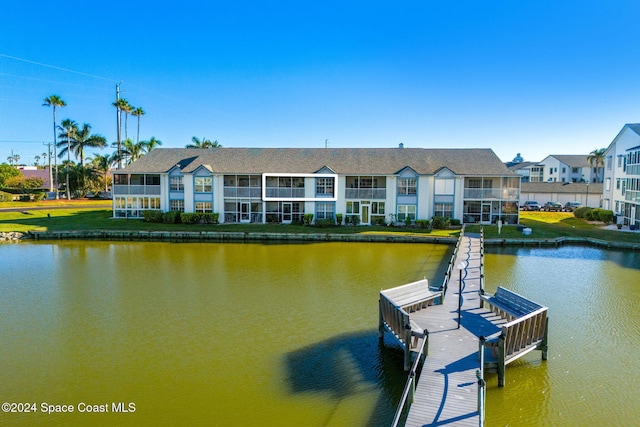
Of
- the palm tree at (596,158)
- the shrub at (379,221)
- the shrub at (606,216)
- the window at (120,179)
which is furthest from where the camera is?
the palm tree at (596,158)

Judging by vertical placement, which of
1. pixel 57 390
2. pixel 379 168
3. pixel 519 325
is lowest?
pixel 57 390

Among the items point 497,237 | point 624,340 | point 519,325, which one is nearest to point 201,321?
point 519,325

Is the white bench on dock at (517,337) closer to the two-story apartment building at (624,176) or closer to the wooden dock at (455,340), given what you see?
the wooden dock at (455,340)

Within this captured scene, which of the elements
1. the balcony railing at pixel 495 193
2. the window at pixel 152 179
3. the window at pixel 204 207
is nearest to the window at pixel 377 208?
the balcony railing at pixel 495 193

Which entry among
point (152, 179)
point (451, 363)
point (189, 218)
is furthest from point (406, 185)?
point (451, 363)

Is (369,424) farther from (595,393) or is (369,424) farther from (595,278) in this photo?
(595,278)

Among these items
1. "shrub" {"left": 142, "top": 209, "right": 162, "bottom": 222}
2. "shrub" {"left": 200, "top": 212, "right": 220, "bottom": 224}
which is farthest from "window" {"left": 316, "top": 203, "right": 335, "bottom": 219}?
"shrub" {"left": 142, "top": 209, "right": 162, "bottom": 222}
